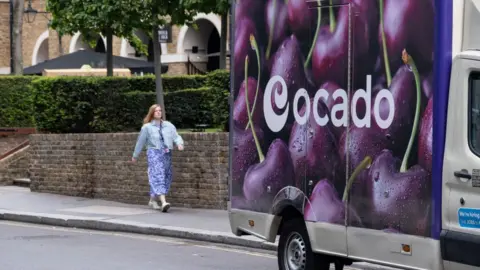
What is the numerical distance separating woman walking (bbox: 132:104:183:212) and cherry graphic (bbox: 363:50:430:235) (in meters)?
8.74

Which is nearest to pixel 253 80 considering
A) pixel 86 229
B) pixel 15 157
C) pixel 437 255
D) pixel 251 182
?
pixel 251 182

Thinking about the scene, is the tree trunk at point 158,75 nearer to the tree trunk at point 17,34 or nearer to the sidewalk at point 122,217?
the sidewalk at point 122,217

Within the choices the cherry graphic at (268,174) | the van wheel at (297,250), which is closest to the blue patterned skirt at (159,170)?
the cherry graphic at (268,174)

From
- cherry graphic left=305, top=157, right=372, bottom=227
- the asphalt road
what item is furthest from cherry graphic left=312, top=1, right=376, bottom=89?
the asphalt road

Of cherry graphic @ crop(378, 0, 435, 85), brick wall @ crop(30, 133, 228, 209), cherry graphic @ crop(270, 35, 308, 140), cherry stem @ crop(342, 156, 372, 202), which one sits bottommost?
brick wall @ crop(30, 133, 228, 209)

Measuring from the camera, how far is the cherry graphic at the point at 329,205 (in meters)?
8.80

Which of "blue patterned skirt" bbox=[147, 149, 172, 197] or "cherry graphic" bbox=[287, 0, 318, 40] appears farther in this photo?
"blue patterned skirt" bbox=[147, 149, 172, 197]

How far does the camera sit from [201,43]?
39094 mm

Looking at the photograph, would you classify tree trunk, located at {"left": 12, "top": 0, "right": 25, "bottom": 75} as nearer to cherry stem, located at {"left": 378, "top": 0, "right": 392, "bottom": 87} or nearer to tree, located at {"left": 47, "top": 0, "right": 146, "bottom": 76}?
tree, located at {"left": 47, "top": 0, "right": 146, "bottom": 76}

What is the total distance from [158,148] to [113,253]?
4342 millimetres

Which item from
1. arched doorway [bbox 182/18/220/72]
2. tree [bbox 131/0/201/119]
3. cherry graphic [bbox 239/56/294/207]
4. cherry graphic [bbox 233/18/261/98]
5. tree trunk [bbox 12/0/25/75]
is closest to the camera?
cherry graphic [bbox 239/56/294/207]

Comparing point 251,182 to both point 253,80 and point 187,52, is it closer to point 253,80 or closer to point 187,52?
point 253,80

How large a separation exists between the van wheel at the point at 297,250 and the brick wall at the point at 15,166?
14.6 metres

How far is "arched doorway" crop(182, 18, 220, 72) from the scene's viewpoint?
38594 millimetres
